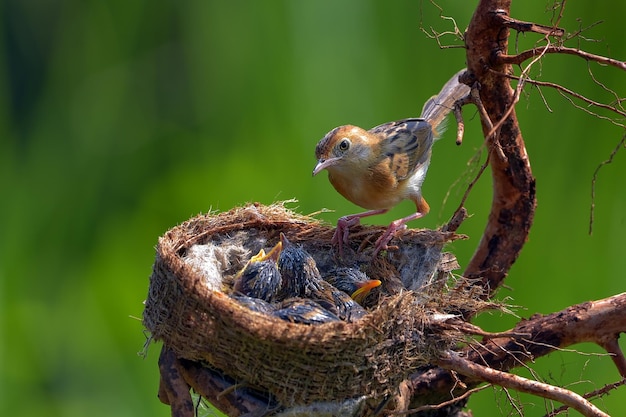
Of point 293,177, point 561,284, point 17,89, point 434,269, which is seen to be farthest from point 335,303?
point 17,89

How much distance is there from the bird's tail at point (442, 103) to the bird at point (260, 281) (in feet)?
2.96

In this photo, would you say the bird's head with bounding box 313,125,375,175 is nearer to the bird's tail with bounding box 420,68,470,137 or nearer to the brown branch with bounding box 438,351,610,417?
the bird's tail with bounding box 420,68,470,137

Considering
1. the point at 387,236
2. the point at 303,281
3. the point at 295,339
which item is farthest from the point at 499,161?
the point at 295,339

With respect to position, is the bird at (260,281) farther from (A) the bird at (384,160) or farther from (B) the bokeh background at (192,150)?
(B) the bokeh background at (192,150)

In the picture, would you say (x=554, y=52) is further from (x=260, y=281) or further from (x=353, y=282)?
(x=260, y=281)

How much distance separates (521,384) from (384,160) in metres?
1.12

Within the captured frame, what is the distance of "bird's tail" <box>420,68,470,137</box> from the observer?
2910mm

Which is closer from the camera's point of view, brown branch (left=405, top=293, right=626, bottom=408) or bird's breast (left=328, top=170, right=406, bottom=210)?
brown branch (left=405, top=293, right=626, bottom=408)

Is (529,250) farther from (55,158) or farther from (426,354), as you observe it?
(55,158)

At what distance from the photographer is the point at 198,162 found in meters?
3.41

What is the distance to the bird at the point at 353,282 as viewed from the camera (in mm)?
2443

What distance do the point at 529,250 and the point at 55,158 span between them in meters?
1.98

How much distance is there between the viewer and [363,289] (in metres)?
2.44

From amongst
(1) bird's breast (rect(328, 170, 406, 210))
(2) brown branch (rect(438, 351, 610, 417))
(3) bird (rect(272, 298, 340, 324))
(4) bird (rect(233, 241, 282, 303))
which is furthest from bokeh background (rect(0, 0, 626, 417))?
(2) brown branch (rect(438, 351, 610, 417))
